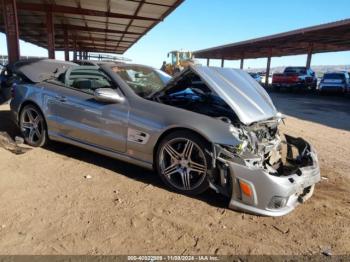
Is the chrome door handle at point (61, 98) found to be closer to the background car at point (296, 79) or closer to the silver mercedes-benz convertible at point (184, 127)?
the silver mercedes-benz convertible at point (184, 127)

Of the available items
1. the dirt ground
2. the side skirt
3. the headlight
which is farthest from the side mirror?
the headlight

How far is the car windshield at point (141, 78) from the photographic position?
4.68m

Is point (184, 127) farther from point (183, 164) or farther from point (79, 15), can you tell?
point (79, 15)

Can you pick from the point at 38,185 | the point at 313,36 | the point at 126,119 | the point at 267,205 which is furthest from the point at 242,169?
the point at 313,36

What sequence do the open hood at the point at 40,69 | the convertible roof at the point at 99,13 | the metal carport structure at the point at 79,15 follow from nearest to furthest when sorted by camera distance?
the open hood at the point at 40,69
the metal carport structure at the point at 79,15
the convertible roof at the point at 99,13

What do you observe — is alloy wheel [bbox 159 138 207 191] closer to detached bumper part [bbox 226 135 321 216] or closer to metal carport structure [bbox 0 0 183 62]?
detached bumper part [bbox 226 135 321 216]

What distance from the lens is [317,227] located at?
11.5ft

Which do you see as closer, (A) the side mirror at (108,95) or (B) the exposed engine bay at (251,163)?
(B) the exposed engine bay at (251,163)

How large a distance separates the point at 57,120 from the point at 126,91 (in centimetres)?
134

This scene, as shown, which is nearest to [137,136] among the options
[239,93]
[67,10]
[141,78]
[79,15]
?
[141,78]

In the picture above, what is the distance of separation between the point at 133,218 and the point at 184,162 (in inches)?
35.9

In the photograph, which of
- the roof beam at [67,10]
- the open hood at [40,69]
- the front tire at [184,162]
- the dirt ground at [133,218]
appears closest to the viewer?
the dirt ground at [133,218]

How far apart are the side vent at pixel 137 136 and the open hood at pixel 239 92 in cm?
85

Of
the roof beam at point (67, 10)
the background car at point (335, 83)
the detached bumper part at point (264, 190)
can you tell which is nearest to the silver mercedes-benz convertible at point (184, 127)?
the detached bumper part at point (264, 190)
